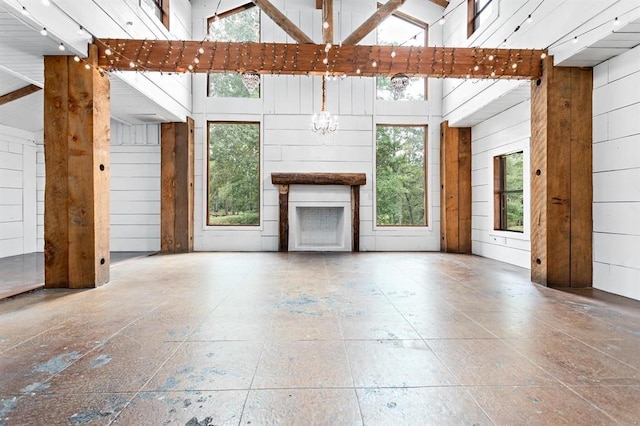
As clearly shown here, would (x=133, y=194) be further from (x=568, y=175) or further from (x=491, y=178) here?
(x=568, y=175)

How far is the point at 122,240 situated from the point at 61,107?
13.2ft

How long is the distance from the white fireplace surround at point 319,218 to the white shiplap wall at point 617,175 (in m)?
4.30

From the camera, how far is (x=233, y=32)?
24.0 feet

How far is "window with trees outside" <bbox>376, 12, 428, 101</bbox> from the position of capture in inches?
293

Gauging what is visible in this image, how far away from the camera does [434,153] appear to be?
7.37m

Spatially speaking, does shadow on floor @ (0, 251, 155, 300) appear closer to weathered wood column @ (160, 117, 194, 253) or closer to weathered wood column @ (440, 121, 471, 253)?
weathered wood column @ (160, 117, 194, 253)

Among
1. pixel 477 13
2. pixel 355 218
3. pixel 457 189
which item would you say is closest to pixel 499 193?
pixel 457 189

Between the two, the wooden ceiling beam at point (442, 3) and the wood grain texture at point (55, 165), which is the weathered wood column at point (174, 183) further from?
the wooden ceiling beam at point (442, 3)

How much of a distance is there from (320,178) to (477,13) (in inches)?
163

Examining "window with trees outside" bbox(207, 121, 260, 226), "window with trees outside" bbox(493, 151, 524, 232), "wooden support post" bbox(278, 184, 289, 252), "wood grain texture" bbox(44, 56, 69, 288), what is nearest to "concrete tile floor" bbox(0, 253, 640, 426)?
"wood grain texture" bbox(44, 56, 69, 288)

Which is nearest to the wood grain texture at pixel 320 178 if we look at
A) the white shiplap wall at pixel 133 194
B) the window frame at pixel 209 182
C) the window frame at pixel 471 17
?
the window frame at pixel 209 182

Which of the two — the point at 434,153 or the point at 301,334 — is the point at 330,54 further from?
the point at 434,153

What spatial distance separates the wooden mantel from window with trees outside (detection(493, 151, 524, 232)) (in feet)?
8.21

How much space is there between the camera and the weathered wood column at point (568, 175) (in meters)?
3.95
